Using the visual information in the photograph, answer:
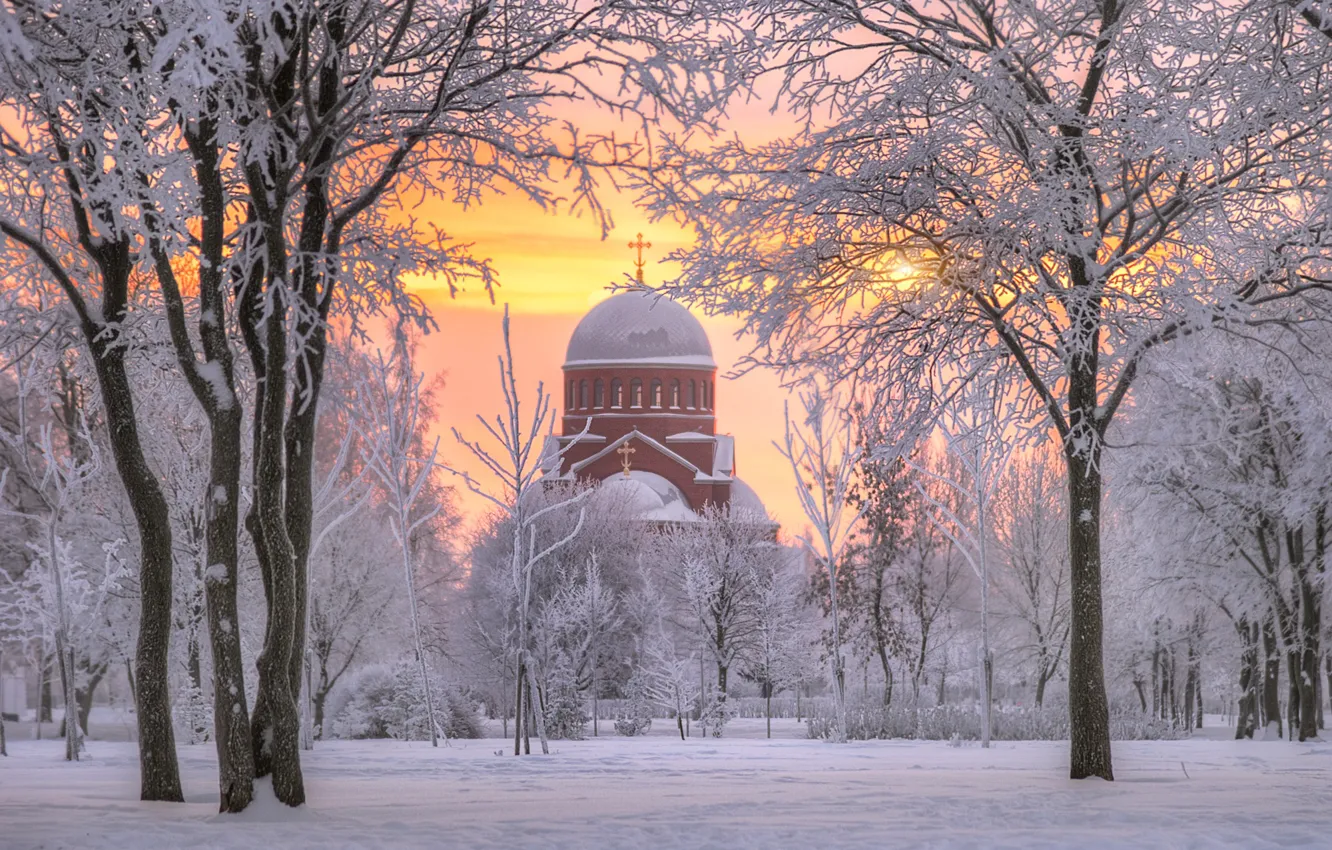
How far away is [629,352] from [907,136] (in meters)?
55.0

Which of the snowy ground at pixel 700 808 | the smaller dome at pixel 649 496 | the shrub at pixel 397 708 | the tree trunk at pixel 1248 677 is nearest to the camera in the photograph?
the snowy ground at pixel 700 808

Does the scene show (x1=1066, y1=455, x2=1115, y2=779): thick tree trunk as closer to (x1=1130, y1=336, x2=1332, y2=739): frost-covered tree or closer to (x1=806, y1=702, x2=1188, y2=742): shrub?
(x1=1130, y1=336, x2=1332, y2=739): frost-covered tree

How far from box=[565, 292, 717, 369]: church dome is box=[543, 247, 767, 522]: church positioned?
5 cm

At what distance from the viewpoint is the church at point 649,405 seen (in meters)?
66.1

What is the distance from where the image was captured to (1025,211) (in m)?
11.7

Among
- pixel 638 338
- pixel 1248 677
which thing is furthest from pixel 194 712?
pixel 638 338

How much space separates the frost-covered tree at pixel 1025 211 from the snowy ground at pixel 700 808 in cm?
191

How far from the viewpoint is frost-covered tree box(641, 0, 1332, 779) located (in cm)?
1155

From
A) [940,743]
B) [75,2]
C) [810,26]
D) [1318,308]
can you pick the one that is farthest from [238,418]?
[940,743]

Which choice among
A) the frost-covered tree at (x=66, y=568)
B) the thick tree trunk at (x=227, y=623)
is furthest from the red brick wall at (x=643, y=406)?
the thick tree trunk at (x=227, y=623)

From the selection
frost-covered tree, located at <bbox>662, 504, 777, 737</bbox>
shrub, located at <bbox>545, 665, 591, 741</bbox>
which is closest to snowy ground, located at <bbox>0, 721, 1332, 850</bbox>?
shrub, located at <bbox>545, 665, 591, 741</bbox>

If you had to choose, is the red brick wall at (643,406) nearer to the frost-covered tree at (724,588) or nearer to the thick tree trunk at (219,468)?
the frost-covered tree at (724,588)

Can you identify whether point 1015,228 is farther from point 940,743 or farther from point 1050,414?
point 940,743

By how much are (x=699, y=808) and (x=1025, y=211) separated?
552 cm
